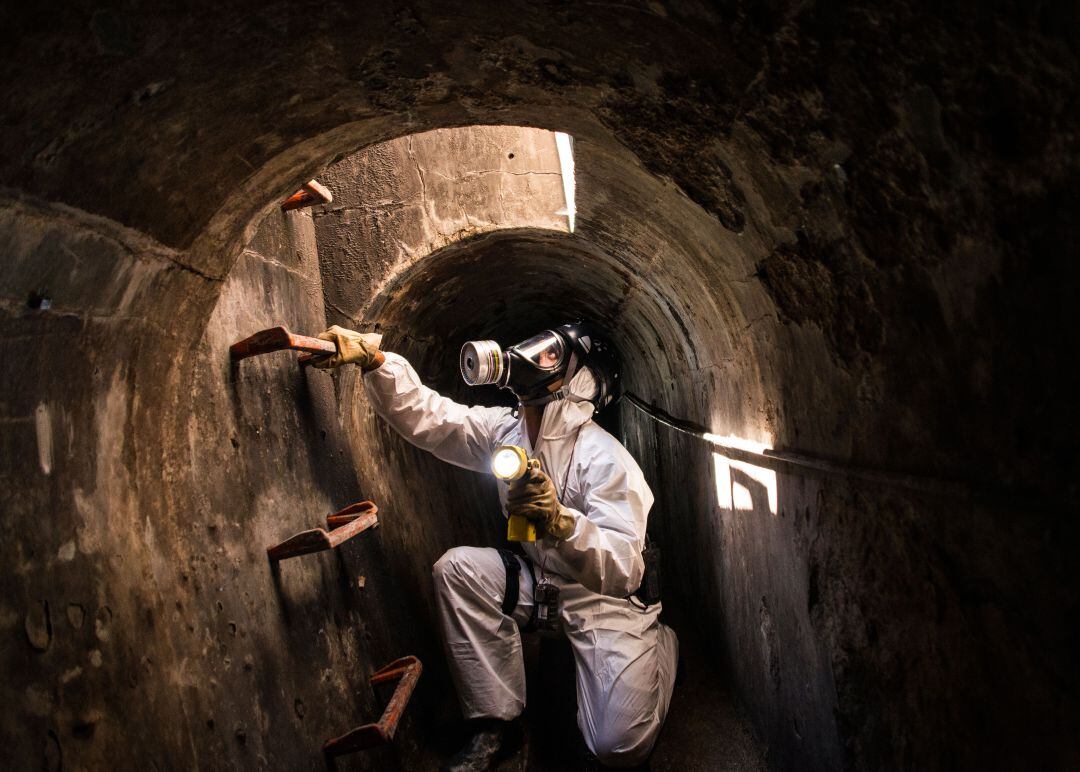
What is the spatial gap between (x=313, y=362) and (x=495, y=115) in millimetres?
1252

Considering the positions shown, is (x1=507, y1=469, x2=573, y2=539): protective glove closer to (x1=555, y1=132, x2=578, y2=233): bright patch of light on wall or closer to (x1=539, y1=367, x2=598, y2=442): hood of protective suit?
(x1=539, y1=367, x2=598, y2=442): hood of protective suit

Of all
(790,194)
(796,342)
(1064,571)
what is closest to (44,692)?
(1064,571)

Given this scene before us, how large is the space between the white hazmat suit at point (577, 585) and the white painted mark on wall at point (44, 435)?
1937mm

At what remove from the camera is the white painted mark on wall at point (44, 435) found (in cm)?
145

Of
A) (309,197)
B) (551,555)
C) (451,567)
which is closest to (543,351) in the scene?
(551,555)

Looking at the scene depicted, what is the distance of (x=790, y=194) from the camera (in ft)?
5.60

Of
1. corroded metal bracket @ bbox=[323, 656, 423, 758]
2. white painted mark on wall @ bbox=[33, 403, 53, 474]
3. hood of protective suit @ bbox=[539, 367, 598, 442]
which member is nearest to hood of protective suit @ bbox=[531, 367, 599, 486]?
hood of protective suit @ bbox=[539, 367, 598, 442]

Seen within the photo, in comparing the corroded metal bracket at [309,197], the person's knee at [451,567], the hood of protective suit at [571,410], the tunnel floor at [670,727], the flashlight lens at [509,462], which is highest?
the corroded metal bracket at [309,197]

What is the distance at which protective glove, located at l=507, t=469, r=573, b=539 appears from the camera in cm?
295

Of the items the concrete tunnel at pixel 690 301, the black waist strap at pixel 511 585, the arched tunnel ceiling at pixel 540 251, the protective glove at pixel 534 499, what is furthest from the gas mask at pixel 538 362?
the black waist strap at pixel 511 585

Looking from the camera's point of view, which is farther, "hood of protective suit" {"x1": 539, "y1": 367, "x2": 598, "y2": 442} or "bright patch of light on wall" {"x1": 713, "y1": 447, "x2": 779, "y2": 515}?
"hood of protective suit" {"x1": 539, "y1": 367, "x2": 598, "y2": 442}

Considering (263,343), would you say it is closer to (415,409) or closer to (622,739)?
(415,409)

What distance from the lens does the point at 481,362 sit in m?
3.29

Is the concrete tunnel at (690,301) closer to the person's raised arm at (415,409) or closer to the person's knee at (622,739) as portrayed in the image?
the person's raised arm at (415,409)
